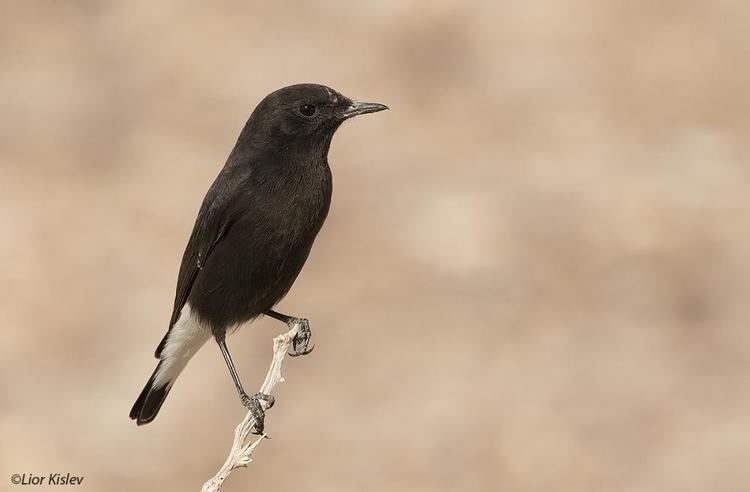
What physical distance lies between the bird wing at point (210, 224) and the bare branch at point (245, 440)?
29.4 inches

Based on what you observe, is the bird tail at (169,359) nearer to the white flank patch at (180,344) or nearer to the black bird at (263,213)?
the white flank patch at (180,344)

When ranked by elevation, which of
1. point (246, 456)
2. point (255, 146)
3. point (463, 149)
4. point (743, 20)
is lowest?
point (246, 456)

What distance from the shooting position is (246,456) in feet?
21.1

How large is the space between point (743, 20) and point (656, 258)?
4.93 metres

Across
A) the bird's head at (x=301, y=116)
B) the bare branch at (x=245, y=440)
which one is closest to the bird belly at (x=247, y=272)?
the bare branch at (x=245, y=440)

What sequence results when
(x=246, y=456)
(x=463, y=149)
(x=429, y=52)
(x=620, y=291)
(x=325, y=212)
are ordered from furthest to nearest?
(x=429, y=52), (x=463, y=149), (x=620, y=291), (x=325, y=212), (x=246, y=456)

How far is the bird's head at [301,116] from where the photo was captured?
26.1 feet

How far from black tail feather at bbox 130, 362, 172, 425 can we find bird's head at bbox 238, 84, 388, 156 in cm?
183

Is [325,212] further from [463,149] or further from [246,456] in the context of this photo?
[463,149]

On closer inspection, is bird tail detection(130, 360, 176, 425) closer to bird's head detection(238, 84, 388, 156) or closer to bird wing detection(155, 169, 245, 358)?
bird wing detection(155, 169, 245, 358)

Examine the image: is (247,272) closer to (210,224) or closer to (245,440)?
(210,224)

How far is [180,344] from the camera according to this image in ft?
28.1

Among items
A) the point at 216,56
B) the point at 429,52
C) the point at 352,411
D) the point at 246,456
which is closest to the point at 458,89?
the point at 429,52

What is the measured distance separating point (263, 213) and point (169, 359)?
1.53 metres
